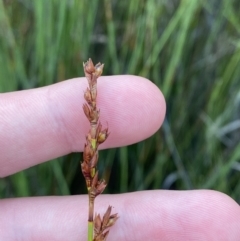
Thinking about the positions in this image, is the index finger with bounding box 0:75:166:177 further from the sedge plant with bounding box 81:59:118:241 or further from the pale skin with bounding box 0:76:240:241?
the sedge plant with bounding box 81:59:118:241

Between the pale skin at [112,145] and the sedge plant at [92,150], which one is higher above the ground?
the sedge plant at [92,150]

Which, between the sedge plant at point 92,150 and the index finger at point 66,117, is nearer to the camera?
the sedge plant at point 92,150

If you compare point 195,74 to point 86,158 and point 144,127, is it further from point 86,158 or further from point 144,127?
point 86,158

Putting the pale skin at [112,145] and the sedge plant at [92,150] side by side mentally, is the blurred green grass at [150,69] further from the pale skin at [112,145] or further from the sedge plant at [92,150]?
the sedge plant at [92,150]

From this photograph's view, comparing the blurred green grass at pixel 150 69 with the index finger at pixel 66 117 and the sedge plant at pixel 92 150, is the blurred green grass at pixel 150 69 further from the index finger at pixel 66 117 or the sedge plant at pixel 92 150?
the sedge plant at pixel 92 150

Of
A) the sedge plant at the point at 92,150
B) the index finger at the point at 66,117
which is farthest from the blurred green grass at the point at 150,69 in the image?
the sedge plant at the point at 92,150

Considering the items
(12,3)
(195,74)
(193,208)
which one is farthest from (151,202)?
(12,3)

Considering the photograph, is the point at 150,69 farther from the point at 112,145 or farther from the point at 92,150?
the point at 92,150
